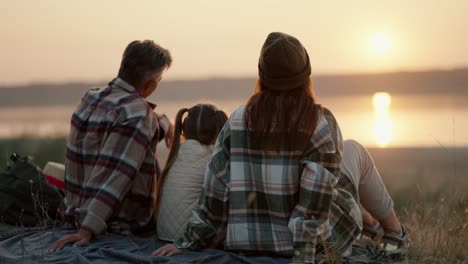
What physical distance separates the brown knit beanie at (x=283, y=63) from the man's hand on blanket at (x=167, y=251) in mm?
879

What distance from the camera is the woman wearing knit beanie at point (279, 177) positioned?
4.69 m

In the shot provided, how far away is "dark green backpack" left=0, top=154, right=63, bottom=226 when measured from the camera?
598 centimetres

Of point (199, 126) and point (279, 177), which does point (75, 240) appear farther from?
point (279, 177)

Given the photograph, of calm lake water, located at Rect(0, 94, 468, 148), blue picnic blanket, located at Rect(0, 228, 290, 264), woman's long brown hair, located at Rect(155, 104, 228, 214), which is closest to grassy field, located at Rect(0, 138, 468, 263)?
calm lake water, located at Rect(0, 94, 468, 148)

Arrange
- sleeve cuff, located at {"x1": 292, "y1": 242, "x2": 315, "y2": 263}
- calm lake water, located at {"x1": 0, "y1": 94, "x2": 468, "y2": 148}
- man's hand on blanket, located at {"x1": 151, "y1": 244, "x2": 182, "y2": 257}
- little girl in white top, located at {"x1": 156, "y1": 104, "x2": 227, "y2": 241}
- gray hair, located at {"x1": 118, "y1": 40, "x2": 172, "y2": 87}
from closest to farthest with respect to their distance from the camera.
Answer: sleeve cuff, located at {"x1": 292, "y1": 242, "x2": 315, "y2": 263}
man's hand on blanket, located at {"x1": 151, "y1": 244, "x2": 182, "y2": 257}
little girl in white top, located at {"x1": 156, "y1": 104, "x2": 227, "y2": 241}
gray hair, located at {"x1": 118, "y1": 40, "x2": 172, "y2": 87}
calm lake water, located at {"x1": 0, "y1": 94, "x2": 468, "y2": 148}

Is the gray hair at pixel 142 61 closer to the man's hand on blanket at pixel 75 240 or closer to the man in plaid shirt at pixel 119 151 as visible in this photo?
the man in plaid shirt at pixel 119 151

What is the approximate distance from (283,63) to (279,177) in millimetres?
519

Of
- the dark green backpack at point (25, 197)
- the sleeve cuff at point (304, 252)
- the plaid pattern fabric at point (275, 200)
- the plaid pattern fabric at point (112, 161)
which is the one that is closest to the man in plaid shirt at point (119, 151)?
the plaid pattern fabric at point (112, 161)

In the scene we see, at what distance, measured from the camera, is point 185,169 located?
5383mm

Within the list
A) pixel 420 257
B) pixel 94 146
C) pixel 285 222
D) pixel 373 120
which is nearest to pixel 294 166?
pixel 285 222

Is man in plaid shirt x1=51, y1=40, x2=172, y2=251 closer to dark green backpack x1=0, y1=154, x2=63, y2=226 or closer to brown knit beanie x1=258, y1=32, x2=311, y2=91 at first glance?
dark green backpack x1=0, y1=154, x2=63, y2=226

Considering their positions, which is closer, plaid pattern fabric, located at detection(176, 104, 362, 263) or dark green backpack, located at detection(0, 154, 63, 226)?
plaid pattern fabric, located at detection(176, 104, 362, 263)

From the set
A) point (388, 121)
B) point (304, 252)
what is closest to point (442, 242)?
point (304, 252)

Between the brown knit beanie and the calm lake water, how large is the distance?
457cm
